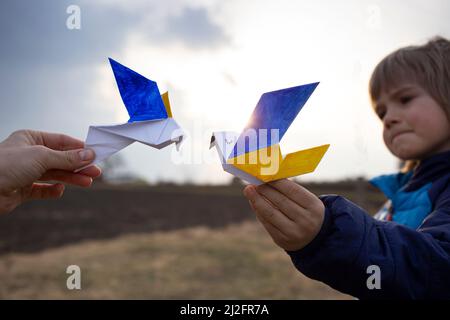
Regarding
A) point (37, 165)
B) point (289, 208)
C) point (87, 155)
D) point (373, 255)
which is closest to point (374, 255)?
point (373, 255)

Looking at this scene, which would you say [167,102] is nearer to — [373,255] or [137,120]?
[137,120]

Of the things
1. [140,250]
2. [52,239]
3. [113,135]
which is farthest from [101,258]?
[113,135]

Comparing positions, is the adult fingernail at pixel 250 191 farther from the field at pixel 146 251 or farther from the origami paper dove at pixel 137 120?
the field at pixel 146 251

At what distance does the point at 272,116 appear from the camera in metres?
1.01

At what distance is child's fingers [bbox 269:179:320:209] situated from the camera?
3.35 feet

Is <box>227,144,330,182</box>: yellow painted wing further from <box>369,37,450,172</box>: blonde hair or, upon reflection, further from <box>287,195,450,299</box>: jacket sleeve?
<box>369,37,450,172</box>: blonde hair

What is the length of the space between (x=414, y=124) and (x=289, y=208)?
739mm

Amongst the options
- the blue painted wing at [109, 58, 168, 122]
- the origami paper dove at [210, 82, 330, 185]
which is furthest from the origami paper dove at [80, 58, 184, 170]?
the origami paper dove at [210, 82, 330, 185]

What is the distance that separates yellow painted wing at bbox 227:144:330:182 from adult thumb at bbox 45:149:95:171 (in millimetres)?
442

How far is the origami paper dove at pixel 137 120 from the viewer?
107 centimetres

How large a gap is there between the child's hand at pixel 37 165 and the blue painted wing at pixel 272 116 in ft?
1.54

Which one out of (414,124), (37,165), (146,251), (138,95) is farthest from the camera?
(146,251)
